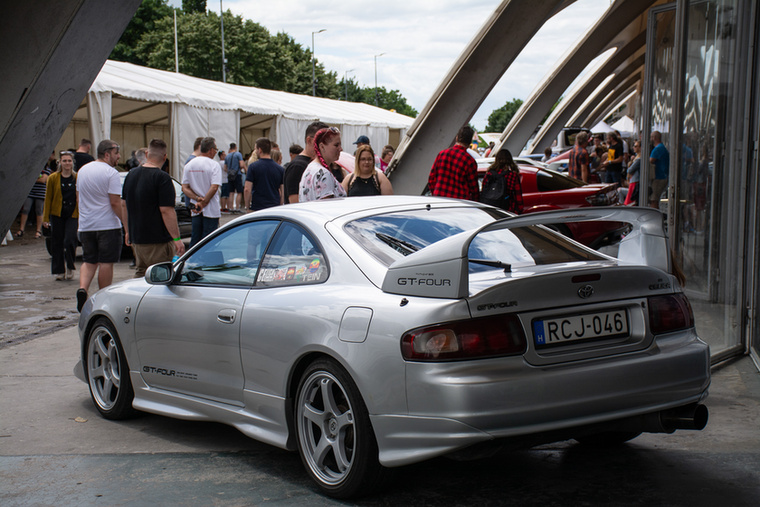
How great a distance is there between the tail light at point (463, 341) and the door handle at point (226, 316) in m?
1.36

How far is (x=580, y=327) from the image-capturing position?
3793 millimetres

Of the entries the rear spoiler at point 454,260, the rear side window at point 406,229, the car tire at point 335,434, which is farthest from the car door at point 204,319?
the rear spoiler at point 454,260

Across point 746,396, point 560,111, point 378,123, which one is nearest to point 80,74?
point 746,396

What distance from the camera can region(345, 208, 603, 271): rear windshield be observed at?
170 inches

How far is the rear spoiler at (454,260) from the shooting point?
3.64 meters

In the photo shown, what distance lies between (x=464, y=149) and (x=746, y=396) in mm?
5087

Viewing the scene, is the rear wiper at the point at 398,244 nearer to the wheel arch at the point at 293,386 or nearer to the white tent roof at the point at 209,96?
the wheel arch at the point at 293,386

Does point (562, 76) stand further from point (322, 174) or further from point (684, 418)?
point (684, 418)

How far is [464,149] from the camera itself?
33.2 feet

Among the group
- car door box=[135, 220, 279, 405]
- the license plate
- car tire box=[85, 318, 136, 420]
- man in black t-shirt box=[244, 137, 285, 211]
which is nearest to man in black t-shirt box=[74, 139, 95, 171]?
man in black t-shirt box=[244, 137, 285, 211]

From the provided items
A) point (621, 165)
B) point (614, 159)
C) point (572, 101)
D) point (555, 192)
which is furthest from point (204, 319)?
point (572, 101)

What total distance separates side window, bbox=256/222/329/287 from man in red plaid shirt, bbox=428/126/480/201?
5.39 metres

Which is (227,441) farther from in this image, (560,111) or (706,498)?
(560,111)

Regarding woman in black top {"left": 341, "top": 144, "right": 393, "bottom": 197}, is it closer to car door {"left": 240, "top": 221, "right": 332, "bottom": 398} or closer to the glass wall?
the glass wall
